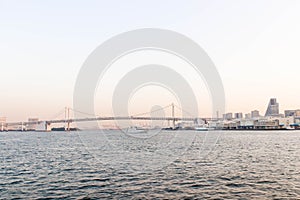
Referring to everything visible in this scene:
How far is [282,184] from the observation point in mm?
20250

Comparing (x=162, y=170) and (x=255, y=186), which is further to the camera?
(x=162, y=170)

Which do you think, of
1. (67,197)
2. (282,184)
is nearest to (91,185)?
(67,197)

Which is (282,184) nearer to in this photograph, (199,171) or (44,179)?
(199,171)

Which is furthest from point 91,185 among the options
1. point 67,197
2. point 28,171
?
point 28,171

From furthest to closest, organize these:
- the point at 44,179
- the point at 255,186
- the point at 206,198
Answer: the point at 44,179 < the point at 255,186 < the point at 206,198

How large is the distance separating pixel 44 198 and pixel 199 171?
14241 mm

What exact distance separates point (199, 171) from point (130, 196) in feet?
34.1

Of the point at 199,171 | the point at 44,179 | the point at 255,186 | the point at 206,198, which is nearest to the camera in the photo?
the point at 206,198

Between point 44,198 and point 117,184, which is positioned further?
point 117,184

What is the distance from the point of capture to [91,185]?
20359mm

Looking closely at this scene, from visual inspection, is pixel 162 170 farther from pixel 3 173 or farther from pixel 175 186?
pixel 3 173

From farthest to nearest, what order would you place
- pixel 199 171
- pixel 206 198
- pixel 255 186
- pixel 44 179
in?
pixel 199 171 → pixel 44 179 → pixel 255 186 → pixel 206 198

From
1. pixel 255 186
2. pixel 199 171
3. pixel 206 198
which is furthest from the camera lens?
pixel 199 171

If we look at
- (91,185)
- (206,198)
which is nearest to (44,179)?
(91,185)
